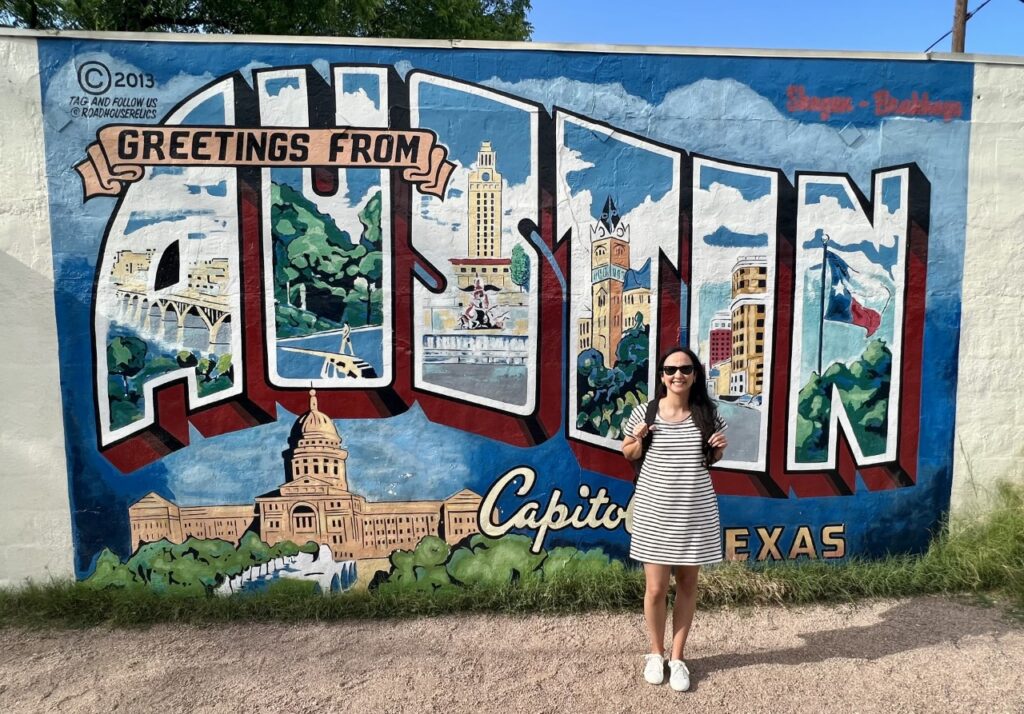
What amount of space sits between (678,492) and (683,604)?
1.87 ft

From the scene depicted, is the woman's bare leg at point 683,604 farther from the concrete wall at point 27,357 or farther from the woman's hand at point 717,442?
the concrete wall at point 27,357

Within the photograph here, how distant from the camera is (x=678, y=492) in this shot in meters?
3.05

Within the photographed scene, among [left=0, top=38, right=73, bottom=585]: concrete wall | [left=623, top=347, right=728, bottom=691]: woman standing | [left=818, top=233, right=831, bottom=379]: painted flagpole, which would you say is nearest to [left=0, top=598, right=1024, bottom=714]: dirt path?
[left=623, top=347, right=728, bottom=691]: woman standing

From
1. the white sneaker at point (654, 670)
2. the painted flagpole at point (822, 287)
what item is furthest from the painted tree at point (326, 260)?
the painted flagpole at point (822, 287)

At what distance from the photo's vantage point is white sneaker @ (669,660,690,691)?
10.3ft

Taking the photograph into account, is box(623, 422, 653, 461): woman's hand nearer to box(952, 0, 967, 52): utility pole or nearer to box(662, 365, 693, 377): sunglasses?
box(662, 365, 693, 377): sunglasses

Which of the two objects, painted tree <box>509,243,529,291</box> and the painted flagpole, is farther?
the painted flagpole

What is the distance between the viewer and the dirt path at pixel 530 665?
3105 mm

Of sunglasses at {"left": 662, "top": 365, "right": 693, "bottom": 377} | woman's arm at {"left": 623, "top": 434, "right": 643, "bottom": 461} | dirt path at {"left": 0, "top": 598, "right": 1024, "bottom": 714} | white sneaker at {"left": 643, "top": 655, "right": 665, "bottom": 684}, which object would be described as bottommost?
dirt path at {"left": 0, "top": 598, "right": 1024, "bottom": 714}

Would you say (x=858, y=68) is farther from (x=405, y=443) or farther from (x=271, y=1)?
(x=271, y=1)

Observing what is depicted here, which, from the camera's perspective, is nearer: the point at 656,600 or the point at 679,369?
the point at 679,369

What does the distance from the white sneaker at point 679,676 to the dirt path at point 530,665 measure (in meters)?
0.05
